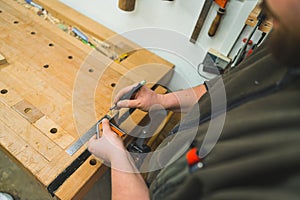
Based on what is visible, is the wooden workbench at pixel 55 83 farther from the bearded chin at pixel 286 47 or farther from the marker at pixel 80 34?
the bearded chin at pixel 286 47

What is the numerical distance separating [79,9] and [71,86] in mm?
587

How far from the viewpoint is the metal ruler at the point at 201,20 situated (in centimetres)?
73

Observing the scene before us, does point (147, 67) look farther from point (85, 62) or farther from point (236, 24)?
point (236, 24)

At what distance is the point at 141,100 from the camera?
0.65 metres

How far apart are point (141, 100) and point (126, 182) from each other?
27 centimetres

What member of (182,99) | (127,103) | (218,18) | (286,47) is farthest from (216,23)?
(286,47)

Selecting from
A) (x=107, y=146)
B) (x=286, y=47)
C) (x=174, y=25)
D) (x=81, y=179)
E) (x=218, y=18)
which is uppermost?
(x=286, y=47)

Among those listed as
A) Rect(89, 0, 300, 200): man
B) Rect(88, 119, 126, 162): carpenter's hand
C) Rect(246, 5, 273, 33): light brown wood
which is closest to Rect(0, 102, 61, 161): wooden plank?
Rect(88, 119, 126, 162): carpenter's hand

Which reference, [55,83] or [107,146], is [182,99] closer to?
[107,146]

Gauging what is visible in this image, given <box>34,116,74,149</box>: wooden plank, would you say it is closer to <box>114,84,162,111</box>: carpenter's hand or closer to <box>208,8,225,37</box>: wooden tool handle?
<box>114,84,162,111</box>: carpenter's hand

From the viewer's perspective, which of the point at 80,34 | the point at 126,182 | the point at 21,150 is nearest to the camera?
the point at 126,182

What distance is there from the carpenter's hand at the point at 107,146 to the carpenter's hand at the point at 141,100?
0.34 ft

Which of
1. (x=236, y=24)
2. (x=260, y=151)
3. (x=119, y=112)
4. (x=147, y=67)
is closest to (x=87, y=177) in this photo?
(x=119, y=112)

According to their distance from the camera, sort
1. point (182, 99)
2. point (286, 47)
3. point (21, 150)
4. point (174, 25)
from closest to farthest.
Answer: point (286, 47)
point (21, 150)
point (182, 99)
point (174, 25)
